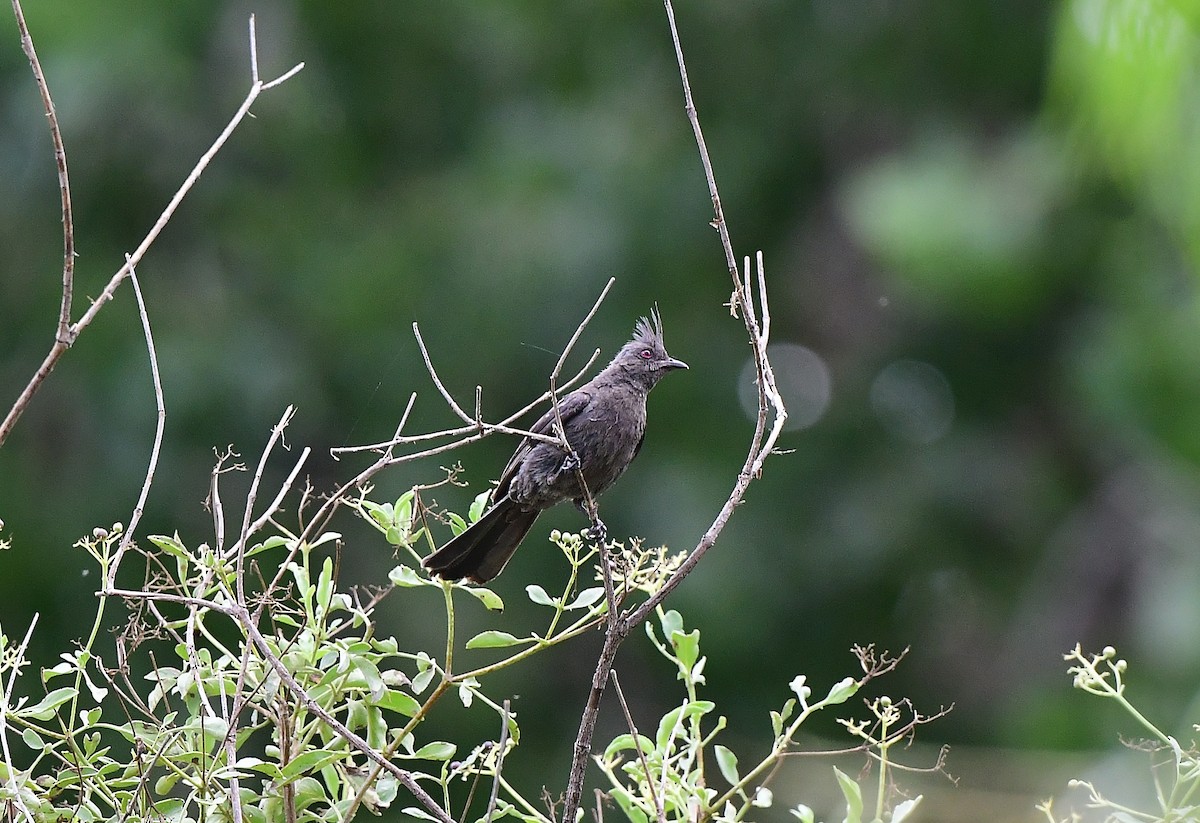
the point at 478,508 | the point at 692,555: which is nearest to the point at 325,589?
the point at 478,508

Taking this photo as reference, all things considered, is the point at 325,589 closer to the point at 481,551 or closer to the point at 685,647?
the point at 685,647

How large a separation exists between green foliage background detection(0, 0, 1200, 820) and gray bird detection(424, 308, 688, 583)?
16.1 ft

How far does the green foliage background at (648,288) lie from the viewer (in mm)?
10398

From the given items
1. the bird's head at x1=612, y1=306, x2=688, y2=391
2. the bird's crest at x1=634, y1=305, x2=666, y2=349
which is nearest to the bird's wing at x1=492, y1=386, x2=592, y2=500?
the bird's head at x1=612, y1=306, x2=688, y2=391

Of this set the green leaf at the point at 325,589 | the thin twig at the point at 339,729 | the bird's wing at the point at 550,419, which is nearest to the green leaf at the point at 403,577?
the green leaf at the point at 325,589

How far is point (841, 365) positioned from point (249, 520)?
9.75 meters

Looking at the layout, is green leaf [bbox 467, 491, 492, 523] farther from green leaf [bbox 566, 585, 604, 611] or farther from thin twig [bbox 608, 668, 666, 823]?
thin twig [bbox 608, 668, 666, 823]

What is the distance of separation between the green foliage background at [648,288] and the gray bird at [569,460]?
16.1 ft

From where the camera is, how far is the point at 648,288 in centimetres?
1124

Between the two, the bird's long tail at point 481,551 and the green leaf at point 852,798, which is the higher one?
the green leaf at point 852,798

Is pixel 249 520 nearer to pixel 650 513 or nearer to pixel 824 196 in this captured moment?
pixel 650 513

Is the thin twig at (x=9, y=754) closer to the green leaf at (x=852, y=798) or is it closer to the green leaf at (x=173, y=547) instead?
the green leaf at (x=173, y=547)

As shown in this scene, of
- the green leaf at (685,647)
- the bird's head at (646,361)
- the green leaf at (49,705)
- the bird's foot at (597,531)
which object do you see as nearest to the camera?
the green leaf at (49,705)

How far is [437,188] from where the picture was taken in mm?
11703
